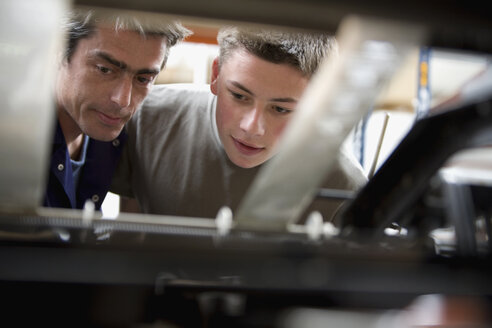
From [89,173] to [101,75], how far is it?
40 centimetres

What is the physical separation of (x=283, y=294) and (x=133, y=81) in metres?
0.93

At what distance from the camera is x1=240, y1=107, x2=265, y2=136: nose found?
129cm

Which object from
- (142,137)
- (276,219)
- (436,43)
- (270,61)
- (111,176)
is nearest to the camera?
(436,43)

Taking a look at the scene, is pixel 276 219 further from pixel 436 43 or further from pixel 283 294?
pixel 436 43

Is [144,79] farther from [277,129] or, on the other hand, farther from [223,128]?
[277,129]

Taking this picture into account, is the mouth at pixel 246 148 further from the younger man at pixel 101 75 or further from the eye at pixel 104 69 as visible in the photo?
the eye at pixel 104 69

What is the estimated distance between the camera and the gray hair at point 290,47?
122 cm

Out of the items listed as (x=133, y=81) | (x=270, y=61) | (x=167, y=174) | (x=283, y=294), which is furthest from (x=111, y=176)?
(x=283, y=294)

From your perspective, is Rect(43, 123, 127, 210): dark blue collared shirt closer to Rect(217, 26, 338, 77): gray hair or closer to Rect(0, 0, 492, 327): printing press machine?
Rect(217, 26, 338, 77): gray hair

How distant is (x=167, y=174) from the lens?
157 centimetres

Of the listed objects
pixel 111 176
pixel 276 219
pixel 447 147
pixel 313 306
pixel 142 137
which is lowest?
pixel 313 306

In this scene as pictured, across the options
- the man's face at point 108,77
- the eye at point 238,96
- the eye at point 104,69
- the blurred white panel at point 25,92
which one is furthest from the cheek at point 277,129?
the blurred white panel at point 25,92

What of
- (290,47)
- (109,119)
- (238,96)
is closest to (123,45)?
(109,119)

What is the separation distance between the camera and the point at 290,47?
1.22 m
